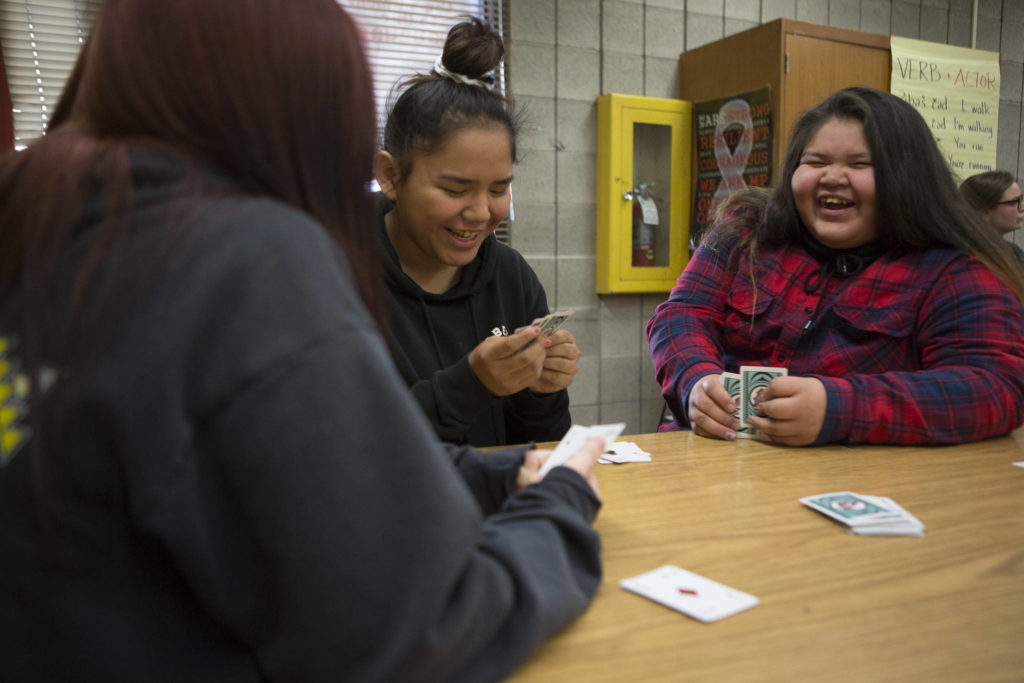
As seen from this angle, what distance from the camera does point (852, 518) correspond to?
1.06 meters

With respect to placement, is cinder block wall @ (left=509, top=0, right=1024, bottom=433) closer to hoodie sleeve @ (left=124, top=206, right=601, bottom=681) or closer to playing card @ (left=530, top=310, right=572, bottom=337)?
playing card @ (left=530, top=310, right=572, bottom=337)

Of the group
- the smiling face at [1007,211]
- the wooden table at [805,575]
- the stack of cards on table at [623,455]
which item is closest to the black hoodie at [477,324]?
the stack of cards on table at [623,455]

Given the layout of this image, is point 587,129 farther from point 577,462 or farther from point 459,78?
point 577,462

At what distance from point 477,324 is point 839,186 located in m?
0.94

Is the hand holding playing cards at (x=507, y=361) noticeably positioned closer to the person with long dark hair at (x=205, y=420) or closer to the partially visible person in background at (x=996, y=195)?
the person with long dark hair at (x=205, y=420)

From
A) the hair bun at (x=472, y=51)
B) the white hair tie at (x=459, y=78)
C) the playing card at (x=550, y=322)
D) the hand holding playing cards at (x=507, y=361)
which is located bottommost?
the hand holding playing cards at (x=507, y=361)

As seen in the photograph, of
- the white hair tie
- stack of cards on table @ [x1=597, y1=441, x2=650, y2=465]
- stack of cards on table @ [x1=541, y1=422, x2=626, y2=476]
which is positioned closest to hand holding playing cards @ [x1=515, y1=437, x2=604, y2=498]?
stack of cards on table @ [x1=541, y1=422, x2=626, y2=476]

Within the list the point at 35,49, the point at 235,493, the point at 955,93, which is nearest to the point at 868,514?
the point at 235,493

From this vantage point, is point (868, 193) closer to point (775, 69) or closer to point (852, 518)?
point (852, 518)

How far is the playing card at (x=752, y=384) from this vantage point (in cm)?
164

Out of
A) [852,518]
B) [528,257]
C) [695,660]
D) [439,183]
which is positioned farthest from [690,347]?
[528,257]

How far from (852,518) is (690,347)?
2.81 feet

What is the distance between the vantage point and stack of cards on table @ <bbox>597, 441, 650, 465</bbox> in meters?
1.45

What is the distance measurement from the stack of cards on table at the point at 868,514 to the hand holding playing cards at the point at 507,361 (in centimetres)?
60
